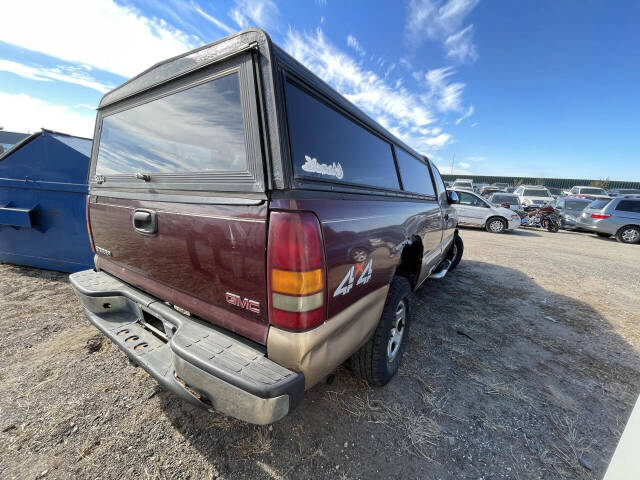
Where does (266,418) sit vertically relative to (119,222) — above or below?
below

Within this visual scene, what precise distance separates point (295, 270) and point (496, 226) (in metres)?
12.7

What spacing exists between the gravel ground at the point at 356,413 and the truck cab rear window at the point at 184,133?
159 centimetres

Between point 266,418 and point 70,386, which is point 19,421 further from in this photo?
point 266,418

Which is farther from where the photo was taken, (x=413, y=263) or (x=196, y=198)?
(x=413, y=263)

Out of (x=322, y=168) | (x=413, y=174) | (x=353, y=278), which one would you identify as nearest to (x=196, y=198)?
(x=322, y=168)

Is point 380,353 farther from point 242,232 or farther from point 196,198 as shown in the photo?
point 196,198

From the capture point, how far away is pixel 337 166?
5.53ft

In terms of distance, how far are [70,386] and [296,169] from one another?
2.30m

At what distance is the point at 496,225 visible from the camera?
11422 mm

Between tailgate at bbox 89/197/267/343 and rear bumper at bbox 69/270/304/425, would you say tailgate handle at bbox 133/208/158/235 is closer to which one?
tailgate at bbox 89/197/267/343

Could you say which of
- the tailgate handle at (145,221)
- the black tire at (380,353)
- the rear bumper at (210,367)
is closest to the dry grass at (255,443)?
the rear bumper at (210,367)

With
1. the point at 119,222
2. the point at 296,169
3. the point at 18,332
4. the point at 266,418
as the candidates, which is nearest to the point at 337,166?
the point at 296,169

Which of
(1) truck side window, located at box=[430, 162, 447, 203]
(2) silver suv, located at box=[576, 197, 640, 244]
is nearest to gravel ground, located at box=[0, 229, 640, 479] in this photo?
(1) truck side window, located at box=[430, 162, 447, 203]

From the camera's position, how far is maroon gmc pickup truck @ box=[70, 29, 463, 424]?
1247mm
